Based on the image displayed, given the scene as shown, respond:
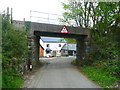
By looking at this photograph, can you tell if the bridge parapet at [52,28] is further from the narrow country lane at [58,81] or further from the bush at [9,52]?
the bush at [9,52]

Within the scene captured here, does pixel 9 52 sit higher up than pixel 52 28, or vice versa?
pixel 52 28

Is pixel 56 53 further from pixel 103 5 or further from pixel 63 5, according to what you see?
pixel 103 5

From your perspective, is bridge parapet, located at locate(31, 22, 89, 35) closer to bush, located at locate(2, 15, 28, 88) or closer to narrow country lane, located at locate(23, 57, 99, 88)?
narrow country lane, located at locate(23, 57, 99, 88)

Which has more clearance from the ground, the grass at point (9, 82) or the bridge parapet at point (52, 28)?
the bridge parapet at point (52, 28)

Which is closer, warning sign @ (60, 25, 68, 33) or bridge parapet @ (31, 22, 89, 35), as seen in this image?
bridge parapet @ (31, 22, 89, 35)

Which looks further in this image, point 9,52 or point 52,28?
point 52,28

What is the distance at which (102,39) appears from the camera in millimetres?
12977

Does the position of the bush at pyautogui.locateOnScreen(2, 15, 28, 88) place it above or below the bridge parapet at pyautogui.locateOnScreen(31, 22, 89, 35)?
below

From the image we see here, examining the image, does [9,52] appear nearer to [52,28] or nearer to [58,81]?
[58,81]

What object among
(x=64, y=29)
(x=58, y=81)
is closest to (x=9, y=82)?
(x=58, y=81)

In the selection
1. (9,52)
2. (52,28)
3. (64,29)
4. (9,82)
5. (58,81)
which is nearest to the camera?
(9,82)

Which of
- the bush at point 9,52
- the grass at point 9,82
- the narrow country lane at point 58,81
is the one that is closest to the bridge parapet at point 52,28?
the narrow country lane at point 58,81

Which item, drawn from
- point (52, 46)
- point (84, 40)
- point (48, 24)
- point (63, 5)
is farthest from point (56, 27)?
point (52, 46)

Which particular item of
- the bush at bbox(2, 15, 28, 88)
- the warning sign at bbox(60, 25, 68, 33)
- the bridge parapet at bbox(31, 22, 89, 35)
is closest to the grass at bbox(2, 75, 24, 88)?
the bush at bbox(2, 15, 28, 88)
